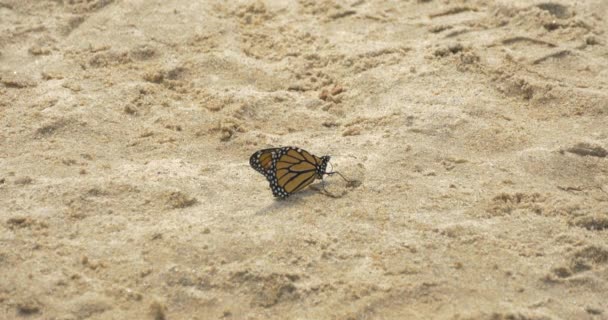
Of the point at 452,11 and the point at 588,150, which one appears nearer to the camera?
the point at 588,150

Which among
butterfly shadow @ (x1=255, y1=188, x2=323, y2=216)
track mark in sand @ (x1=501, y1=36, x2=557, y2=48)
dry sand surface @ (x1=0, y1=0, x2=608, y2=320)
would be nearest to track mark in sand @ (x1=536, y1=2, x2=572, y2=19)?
dry sand surface @ (x1=0, y1=0, x2=608, y2=320)

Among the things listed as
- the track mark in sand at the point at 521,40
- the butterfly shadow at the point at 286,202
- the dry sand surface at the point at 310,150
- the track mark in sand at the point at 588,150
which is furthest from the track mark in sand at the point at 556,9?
the butterfly shadow at the point at 286,202

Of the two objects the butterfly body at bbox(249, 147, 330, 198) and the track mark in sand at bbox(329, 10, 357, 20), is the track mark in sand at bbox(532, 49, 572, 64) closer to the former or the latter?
the track mark in sand at bbox(329, 10, 357, 20)

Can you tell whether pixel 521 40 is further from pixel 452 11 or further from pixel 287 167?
pixel 287 167

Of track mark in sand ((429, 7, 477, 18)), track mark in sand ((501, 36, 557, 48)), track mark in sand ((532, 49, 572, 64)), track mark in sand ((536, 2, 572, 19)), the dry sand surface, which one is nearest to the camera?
the dry sand surface

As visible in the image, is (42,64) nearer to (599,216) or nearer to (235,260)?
(235,260)

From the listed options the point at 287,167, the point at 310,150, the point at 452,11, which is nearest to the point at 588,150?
the point at 310,150

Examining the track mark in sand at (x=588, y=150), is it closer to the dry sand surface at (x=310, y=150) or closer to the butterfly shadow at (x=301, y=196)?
the dry sand surface at (x=310, y=150)
